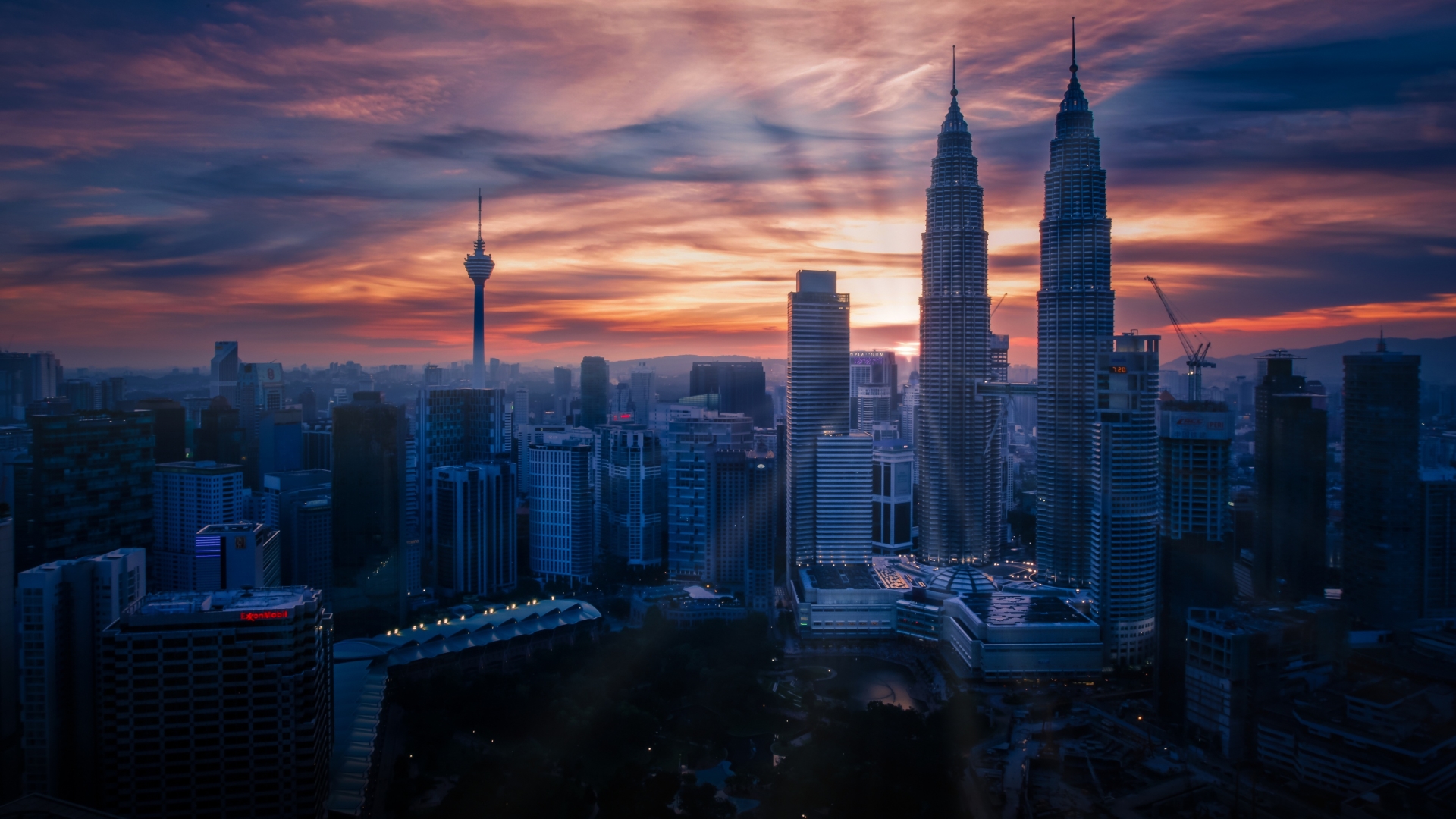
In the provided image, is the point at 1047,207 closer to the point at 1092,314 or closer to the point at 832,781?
the point at 1092,314

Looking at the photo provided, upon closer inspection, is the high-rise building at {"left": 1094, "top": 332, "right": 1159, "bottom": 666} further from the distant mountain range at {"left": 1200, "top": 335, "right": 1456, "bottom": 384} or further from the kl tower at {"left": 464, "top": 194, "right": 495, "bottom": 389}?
the kl tower at {"left": 464, "top": 194, "right": 495, "bottom": 389}

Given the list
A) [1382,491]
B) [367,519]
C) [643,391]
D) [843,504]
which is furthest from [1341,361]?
[643,391]

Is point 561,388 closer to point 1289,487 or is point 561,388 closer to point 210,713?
point 1289,487

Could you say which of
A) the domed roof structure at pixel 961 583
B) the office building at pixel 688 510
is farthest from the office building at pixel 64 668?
the domed roof structure at pixel 961 583

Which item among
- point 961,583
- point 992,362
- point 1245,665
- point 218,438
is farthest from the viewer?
point 992,362

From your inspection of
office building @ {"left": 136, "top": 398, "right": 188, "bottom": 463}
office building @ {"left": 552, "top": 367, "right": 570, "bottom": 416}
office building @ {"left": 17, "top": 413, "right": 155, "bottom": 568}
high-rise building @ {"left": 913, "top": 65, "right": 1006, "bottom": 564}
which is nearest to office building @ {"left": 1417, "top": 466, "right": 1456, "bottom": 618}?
high-rise building @ {"left": 913, "top": 65, "right": 1006, "bottom": 564}
